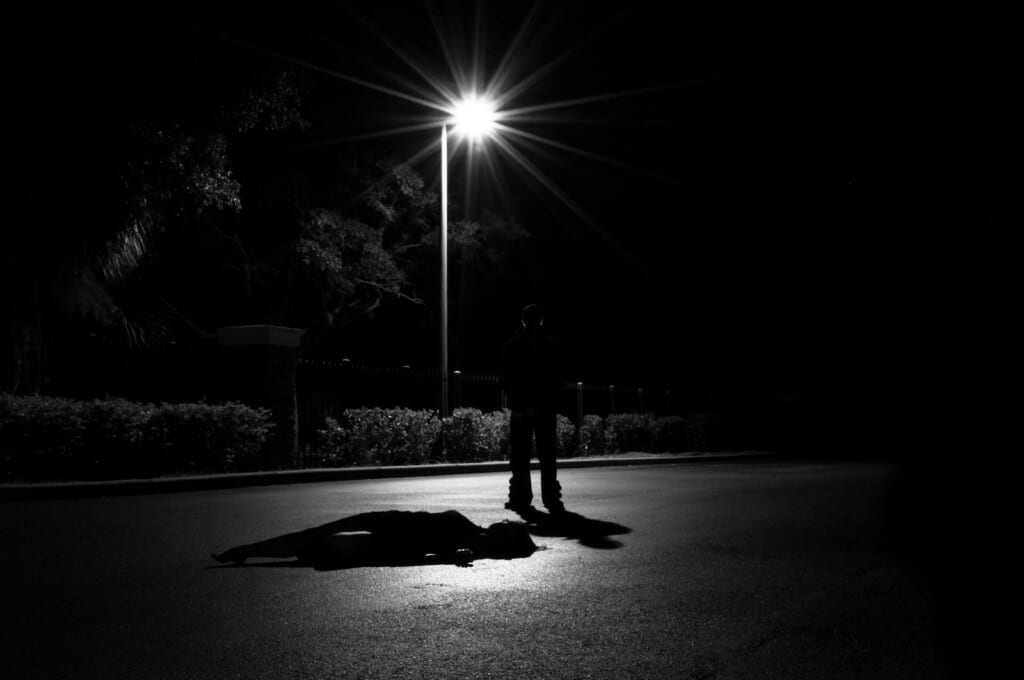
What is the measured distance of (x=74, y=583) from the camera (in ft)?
20.3

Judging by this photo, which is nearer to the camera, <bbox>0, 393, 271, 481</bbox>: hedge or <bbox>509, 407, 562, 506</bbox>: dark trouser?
<bbox>509, 407, 562, 506</bbox>: dark trouser

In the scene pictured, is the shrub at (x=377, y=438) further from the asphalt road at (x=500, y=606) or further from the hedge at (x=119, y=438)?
the asphalt road at (x=500, y=606)

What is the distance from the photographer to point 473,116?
2133cm

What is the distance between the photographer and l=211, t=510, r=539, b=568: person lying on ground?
22.0 ft

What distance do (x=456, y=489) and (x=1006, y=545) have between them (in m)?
7.76

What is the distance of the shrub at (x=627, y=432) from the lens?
85.1 ft

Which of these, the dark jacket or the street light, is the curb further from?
the dark jacket

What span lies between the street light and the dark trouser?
10.8 metres

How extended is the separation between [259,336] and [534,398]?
9.31 meters

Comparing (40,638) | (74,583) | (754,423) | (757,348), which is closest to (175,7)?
(74,583)

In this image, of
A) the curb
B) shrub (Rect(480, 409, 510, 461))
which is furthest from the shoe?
shrub (Rect(480, 409, 510, 461))

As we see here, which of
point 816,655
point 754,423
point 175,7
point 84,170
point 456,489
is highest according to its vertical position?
point 175,7

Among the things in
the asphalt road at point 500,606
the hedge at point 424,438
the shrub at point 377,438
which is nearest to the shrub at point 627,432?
the hedge at point 424,438

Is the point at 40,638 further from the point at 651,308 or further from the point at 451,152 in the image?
the point at 651,308
